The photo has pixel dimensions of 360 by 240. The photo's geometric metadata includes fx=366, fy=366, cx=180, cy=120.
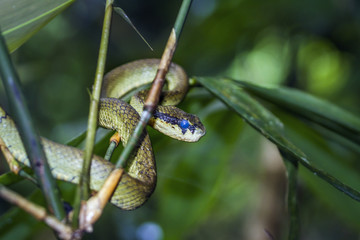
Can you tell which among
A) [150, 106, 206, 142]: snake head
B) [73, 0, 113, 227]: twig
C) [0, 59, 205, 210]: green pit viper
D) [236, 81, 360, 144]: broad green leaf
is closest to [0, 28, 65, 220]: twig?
[73, 0, 113, 227]: twig

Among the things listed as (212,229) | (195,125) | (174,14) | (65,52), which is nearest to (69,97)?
(65,52)

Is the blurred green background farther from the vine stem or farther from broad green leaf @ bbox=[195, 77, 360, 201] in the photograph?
the vine stem

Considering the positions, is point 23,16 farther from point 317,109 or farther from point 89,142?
point 317,109

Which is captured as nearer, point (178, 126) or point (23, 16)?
point (23, 16)

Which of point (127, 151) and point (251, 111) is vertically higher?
point (127, 151)

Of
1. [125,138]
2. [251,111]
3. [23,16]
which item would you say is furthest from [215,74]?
[23,16]

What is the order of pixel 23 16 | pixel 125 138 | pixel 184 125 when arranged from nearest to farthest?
pixel 23 16 → pixel 125 138 → pixel 184 125

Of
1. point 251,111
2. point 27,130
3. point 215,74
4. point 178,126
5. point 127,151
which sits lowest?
point 215,74

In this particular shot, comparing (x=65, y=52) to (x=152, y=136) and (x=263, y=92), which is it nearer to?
(x=152, y=136)
